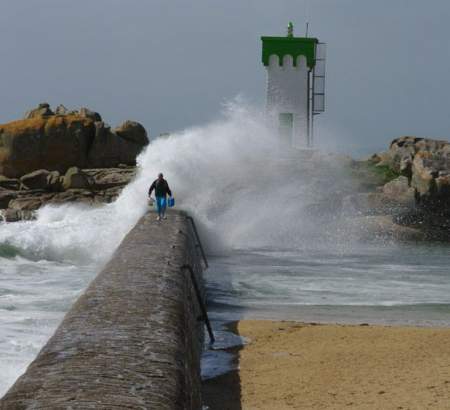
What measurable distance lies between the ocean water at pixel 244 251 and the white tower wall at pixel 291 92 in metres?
0.90

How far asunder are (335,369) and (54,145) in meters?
23.8

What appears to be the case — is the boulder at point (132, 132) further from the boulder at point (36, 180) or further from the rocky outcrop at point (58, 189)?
the boulder at point (36, 180)

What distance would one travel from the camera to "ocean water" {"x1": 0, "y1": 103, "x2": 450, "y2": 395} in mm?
10602

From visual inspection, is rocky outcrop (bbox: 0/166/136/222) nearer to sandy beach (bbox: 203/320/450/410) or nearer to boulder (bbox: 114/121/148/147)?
boulder (bbox: 114/121/148/147)

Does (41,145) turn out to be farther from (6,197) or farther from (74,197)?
(74,197)

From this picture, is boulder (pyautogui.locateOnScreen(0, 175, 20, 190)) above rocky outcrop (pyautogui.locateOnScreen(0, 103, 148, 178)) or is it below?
below

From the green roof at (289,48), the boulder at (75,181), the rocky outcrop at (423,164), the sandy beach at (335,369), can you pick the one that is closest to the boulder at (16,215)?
the boulder at (75,181)

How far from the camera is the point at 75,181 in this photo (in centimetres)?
2667

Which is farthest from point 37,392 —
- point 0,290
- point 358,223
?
point 358,223

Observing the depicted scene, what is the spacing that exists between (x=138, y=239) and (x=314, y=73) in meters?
17.6

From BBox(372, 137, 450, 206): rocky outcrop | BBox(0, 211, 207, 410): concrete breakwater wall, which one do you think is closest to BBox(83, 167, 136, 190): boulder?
BBox(372, 137, 450, 206): rocky outcrop

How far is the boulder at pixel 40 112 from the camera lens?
30.9m

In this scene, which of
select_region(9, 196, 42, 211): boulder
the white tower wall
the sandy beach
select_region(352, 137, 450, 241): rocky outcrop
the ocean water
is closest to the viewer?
the sandy beach

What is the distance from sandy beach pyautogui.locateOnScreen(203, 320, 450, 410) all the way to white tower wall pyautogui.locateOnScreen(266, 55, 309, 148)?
18165 mm
